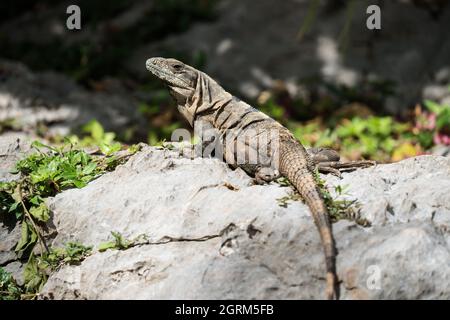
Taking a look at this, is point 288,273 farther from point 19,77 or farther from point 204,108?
point 19,77

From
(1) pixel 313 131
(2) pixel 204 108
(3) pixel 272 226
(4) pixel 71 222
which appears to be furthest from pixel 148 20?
(3) pixel 272 226

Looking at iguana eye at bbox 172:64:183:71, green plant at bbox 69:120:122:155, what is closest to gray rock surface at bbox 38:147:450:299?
iguana eye at bbox 172:64:183:71

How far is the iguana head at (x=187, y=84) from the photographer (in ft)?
19.2

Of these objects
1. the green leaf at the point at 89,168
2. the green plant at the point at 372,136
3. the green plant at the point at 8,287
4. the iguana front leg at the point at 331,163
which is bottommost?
the green plant at the point at 8,287

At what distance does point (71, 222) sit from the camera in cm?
501

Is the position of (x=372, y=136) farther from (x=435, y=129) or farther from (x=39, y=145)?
(x=39, y=145)

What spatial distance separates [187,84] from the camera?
589 centimetres

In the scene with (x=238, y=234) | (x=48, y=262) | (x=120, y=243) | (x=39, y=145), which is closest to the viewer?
(x=238, y=234)

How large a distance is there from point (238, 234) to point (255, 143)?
1.21 metres

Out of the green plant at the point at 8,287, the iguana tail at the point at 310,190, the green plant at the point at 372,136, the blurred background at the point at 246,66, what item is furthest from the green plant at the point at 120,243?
the green plant at the point at 372,136

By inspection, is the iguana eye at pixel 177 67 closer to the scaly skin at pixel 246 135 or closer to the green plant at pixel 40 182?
the scaly skin at pixel 246 135

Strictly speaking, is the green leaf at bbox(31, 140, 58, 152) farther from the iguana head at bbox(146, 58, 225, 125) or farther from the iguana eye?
the iguana eye

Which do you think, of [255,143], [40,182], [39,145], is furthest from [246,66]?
[40,182]

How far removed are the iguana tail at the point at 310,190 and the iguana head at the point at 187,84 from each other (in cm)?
101
